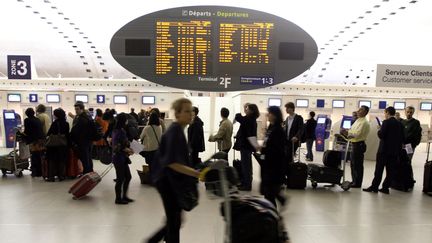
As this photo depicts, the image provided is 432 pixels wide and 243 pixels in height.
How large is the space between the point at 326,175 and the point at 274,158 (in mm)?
3031

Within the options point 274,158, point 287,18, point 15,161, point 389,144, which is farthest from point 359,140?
point 15,161

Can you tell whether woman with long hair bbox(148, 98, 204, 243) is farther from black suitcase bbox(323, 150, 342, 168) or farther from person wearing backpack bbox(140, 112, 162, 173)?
black suitcase bbox(323, 150, 342, 168)

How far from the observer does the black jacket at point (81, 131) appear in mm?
6688

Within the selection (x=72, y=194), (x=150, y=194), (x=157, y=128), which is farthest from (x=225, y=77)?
(x=72, y=194)

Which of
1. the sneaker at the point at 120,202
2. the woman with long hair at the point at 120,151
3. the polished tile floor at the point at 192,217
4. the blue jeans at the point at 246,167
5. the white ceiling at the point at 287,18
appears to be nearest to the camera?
the polished tile floor at the point at 192,217

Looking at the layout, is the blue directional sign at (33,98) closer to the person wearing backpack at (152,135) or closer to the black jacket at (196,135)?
the black jacket at (196,135)

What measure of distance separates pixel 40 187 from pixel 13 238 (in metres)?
2.74

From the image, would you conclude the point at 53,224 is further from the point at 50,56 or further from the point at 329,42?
the point at 50,56

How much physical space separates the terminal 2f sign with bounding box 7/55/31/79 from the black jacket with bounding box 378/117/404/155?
343 inches

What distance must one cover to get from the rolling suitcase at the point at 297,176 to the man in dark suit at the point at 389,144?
1.36m

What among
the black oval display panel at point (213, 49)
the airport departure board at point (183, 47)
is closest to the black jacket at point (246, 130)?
the black oval display panel at point (213, 49)

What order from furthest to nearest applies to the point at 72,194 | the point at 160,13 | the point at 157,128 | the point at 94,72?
the point at 94,72 < the point at 157,128 < the point at 72,194 < the point at 160,13

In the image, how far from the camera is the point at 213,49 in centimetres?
415

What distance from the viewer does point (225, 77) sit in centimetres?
401
